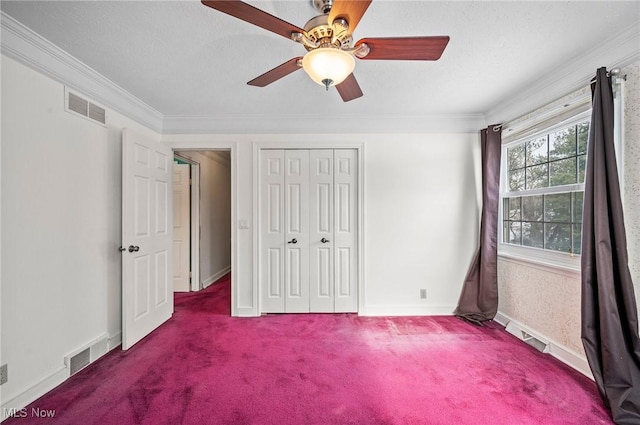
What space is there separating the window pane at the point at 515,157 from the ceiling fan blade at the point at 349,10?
248cm

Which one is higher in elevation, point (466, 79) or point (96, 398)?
point (466, 79)

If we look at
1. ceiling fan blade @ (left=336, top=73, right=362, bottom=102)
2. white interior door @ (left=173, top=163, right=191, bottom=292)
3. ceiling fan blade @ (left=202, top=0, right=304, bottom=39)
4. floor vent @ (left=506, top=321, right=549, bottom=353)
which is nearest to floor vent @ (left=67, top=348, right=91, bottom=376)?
white interior door @ (left=173, top=163, right=191, bottom=292)

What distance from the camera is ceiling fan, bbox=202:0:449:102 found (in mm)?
1124

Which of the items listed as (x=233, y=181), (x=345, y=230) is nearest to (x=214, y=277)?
(x=233, y=181)

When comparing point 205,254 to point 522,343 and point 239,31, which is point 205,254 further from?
point 522,343

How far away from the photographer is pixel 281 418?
1568 mm

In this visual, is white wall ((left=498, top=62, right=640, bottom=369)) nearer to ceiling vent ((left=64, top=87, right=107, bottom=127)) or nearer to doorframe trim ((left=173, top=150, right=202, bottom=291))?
ceiling vent ((left=64, top=87, right=107, bottom=127))

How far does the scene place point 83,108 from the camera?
2068 mm

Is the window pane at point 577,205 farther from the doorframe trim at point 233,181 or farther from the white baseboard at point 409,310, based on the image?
the doorframe trim at point 233,181

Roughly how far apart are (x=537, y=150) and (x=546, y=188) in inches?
16.2

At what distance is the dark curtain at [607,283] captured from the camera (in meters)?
1.57

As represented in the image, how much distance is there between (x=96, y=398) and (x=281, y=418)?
1260mm

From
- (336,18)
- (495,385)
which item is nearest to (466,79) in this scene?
(336,18)

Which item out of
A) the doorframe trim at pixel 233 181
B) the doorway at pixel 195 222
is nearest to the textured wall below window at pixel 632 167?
the doorframe trim at pixel 233 181
